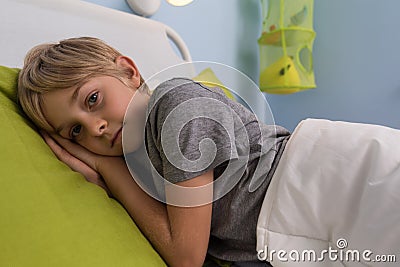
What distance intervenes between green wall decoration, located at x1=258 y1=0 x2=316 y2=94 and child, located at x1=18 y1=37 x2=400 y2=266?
0.96 meters

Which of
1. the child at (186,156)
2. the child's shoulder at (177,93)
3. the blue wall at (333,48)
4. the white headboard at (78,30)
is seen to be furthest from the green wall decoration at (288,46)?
the child's shoulder at (177,93)

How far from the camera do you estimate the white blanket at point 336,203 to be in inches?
25.0

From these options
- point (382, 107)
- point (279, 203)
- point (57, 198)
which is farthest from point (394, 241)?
point (382, 107)

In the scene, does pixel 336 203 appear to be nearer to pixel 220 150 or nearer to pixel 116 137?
pixel 220 150

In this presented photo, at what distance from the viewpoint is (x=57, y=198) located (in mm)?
596

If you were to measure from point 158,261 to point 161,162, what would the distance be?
0.53ft

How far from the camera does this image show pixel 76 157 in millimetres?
811

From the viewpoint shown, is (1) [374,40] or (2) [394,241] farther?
(1) [374,40]

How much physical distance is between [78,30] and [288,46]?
0.93 m

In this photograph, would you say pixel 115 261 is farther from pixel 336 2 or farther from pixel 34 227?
pixel 336 2

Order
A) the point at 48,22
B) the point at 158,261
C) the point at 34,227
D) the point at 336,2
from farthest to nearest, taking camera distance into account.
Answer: the point at 336,2, the point at 48,22, the point at 158,261, the point at 34,227

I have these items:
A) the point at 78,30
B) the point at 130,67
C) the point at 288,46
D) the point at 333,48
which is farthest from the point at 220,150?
the point at 333,48

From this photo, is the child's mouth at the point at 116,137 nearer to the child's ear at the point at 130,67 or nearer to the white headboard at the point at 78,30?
the child's ear at the point at 130,67

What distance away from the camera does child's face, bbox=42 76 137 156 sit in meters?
0.78
